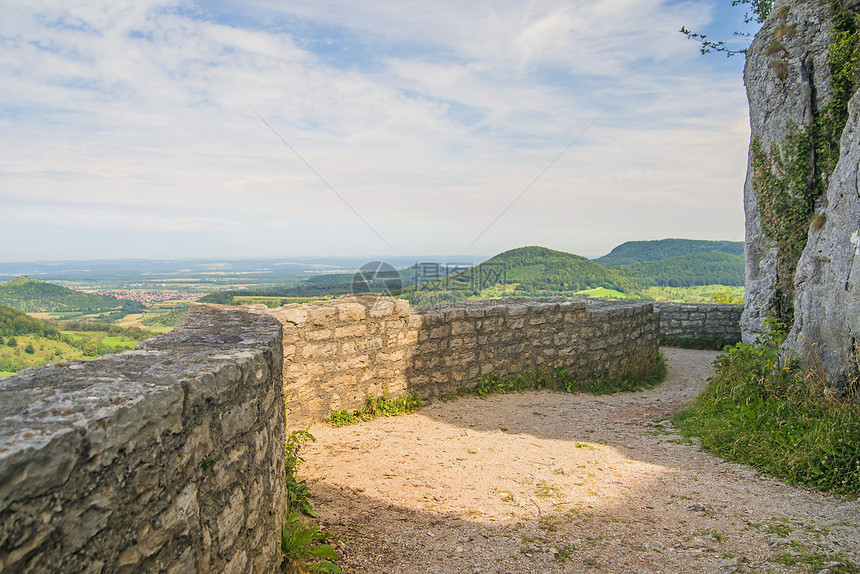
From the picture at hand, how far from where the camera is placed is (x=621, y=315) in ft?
32.9

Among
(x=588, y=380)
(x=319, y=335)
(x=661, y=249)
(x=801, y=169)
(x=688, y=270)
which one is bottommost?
(x=588, y=380)

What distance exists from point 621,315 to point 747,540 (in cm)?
667

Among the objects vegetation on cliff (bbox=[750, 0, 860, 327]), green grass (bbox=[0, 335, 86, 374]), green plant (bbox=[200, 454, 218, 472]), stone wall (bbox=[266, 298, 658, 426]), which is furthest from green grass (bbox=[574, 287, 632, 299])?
green plant (bbox=[200, 454, 218, 472])

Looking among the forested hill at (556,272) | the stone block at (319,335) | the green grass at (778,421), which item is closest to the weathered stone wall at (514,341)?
the stone block at (319,335)

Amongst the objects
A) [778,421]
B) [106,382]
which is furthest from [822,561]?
[106,382]

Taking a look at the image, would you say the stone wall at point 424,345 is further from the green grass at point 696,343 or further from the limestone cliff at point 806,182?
the green grass at point 696,343

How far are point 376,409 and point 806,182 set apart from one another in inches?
286

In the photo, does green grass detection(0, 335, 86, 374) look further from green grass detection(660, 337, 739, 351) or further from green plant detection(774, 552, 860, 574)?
green grass detection(660, 337, 739, 351)

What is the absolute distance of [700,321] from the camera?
14164 millimetres

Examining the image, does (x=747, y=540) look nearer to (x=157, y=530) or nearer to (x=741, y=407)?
(x=741, y=407)

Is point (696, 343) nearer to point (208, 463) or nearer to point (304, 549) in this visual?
point (304, 549)

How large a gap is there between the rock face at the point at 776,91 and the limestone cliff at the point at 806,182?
0.6 inches

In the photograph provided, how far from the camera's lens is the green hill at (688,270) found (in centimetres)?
2050

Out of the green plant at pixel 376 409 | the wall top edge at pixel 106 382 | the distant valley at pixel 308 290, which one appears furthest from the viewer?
the distant valley at pixel 308 290
